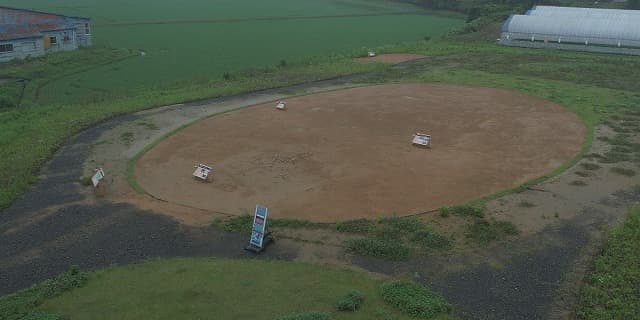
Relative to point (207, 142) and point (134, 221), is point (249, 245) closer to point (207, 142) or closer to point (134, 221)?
point (134, 221)

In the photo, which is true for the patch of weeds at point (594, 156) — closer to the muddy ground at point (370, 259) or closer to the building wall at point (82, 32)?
the muddy ground at point (370, 259)

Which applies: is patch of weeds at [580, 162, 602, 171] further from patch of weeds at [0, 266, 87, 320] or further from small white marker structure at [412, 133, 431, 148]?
patch of weeds at [0, 266, 87, 320]

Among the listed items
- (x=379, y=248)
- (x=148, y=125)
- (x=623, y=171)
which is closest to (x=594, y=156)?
(x=623, y=171)

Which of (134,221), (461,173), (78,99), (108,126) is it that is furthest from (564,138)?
(78,99)

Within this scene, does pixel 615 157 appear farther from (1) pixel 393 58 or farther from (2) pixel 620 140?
(1) pixel 393 58

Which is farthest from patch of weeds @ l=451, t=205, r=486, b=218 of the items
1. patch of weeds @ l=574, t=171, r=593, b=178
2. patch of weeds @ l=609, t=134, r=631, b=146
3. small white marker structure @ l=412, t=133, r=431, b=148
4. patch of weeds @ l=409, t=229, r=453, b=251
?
patch of weeds @ l=609, t=134, r=631, b=146

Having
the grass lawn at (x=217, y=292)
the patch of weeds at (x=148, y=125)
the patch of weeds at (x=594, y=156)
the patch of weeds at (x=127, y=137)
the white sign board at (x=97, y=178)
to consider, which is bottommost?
the grass lawn at (x=217, y=292)

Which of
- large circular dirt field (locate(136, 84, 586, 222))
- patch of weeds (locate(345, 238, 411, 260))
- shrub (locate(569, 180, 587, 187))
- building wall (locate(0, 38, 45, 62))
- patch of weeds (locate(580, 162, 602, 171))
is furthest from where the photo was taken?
building wall (locate(0, 38, 45, 62))

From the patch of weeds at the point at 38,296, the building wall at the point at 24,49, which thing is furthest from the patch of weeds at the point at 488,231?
the building wall at the point at 24,49
